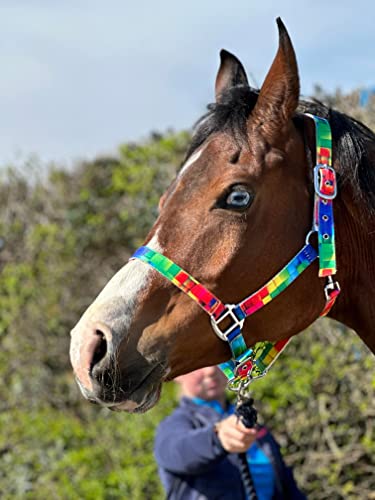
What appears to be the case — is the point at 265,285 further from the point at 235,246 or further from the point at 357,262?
the point at 357,262

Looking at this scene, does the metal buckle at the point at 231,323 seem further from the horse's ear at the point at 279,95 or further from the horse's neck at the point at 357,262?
the horse's ear at the point at 279,95

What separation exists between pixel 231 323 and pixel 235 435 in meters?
0.88

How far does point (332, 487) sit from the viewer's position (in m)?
4.87

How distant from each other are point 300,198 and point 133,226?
5284 millimetres

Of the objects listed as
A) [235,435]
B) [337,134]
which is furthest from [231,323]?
[235,435]

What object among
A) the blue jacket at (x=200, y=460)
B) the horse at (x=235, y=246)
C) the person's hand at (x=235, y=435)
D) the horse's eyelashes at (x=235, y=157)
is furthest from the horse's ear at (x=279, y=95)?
the blue jacket at (x=200, y=460)

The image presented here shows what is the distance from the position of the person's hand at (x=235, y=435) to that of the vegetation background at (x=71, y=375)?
1454 millimetres

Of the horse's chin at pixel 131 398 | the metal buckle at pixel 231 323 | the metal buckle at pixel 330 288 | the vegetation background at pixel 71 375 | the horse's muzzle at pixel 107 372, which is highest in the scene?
the metal buckle at pixel 330 288

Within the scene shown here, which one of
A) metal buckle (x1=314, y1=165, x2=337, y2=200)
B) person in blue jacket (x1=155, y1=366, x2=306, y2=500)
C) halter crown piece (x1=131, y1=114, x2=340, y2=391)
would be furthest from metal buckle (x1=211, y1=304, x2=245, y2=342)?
person in blue jacket (x1=155, y1=366, x2=306, y2=500)

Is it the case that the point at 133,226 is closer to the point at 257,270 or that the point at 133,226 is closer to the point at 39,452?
the point at 39,452

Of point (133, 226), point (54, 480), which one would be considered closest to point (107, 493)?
point (54, 480)

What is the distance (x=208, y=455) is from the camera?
3.23m

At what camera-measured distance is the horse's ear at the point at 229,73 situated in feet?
9.52

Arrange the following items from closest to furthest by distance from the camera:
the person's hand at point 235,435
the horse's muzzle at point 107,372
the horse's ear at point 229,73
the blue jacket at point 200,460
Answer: the horse's muzzle at point 107,372, the horse's ear at point 229,73, the person's hand at point 235,435, the blue jacket at point 200,460
